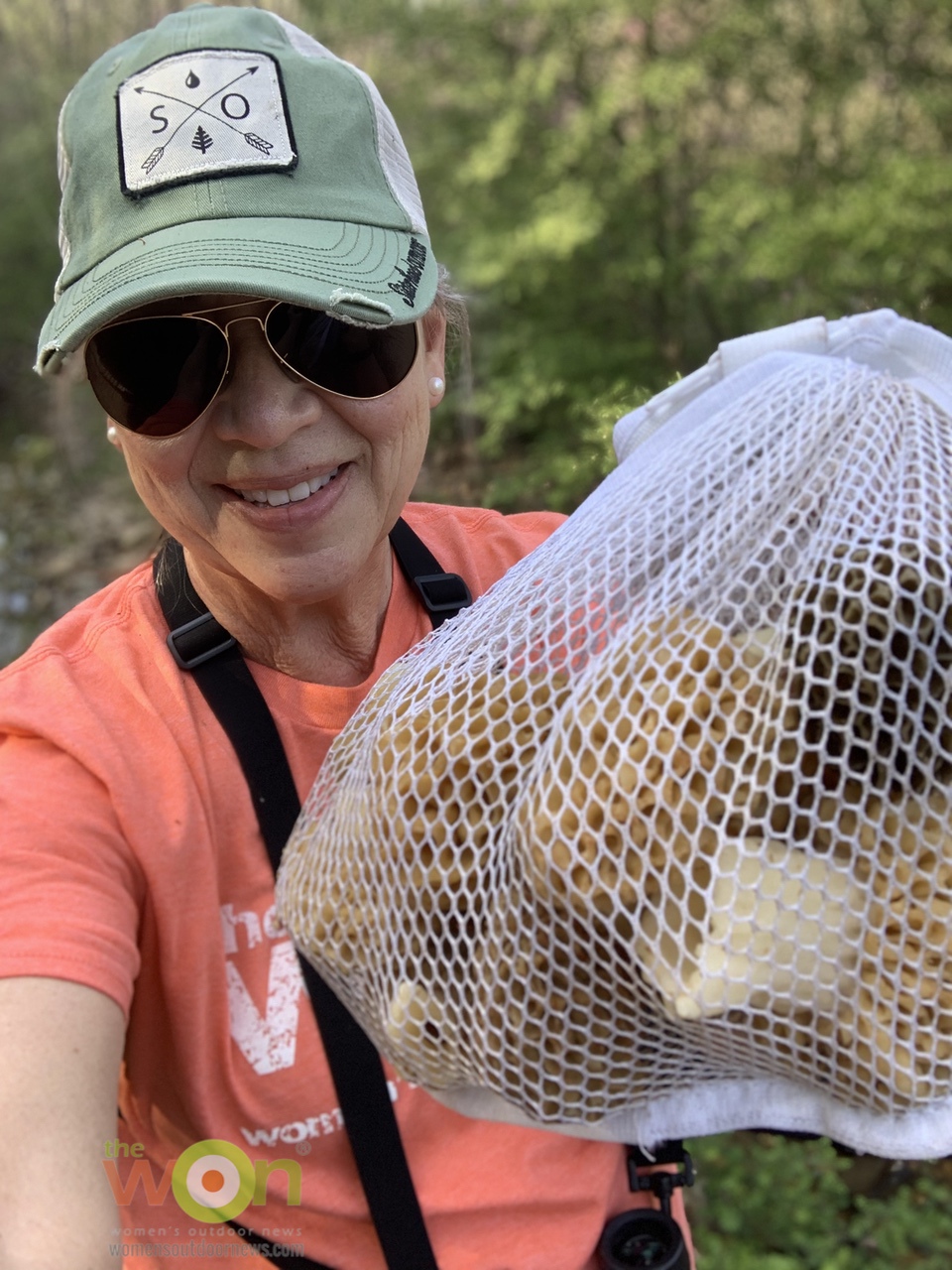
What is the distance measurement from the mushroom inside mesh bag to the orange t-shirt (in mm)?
216

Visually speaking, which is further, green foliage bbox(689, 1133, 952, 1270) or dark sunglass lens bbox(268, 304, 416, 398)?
green foliage bbox(689, 1133, 952, 1270)

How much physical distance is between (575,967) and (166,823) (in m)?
0.56

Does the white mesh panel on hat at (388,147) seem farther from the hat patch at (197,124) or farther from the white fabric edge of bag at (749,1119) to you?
the white fabric edge of bag at (749,1119)

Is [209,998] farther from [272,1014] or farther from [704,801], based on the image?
[704,801]

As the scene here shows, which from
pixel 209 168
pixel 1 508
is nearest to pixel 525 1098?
pixel 209 168

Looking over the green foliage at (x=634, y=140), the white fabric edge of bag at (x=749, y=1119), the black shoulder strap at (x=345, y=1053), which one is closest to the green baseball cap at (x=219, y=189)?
the black shoulder strap at (x=345, y=1053)

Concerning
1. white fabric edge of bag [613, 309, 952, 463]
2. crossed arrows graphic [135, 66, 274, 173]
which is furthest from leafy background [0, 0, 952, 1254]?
white fabric edge of bag [613, 309, 952, 463]

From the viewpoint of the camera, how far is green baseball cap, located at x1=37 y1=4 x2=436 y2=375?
1254 mm

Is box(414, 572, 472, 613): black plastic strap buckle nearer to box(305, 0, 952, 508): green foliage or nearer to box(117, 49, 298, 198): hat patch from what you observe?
box(117, 49, 298, 198): hat patch

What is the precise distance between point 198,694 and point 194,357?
0.43 meters

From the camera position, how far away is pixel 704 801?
38.3 inches

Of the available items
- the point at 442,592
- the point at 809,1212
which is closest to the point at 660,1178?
the point at 442,592

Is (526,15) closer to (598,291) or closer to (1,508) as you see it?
(598,291)

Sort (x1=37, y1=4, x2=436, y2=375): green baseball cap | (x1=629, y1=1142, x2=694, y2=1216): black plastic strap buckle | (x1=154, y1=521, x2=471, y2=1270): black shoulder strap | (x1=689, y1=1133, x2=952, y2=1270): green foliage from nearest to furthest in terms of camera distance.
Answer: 1. (x1=37, y1=4, x2=436, y2=375): green baseball cap
2. (x1=154, y1=521, x2=471, y2=1270): black shoulder strap
3. (x1=629, y1=1142, x2=694, y2=1216): black plastic strap buckle
4. (x1=689, y1=1133, x2=952, y2=1270): green foliage
